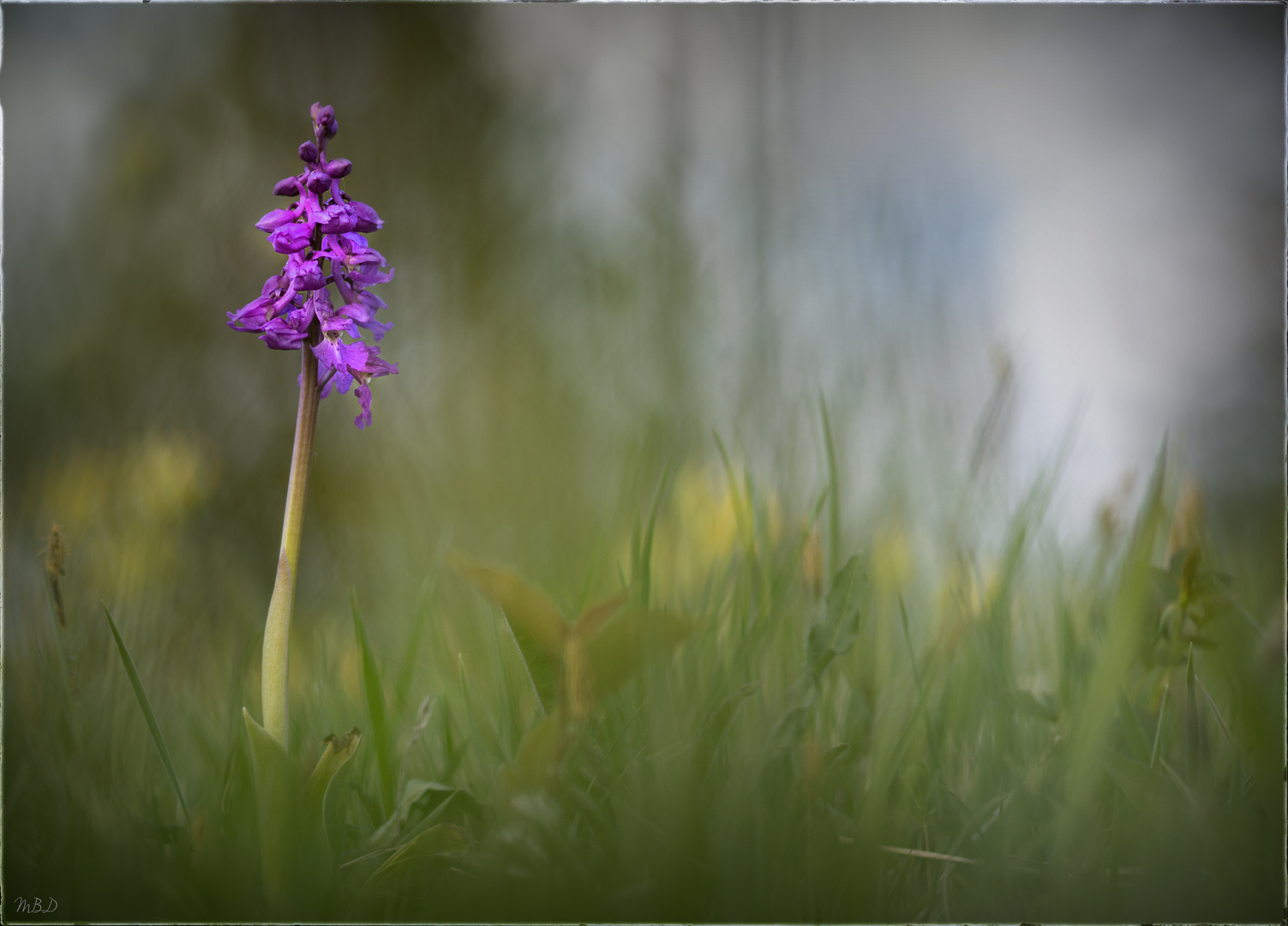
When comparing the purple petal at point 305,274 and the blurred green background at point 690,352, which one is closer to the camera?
the purple petal at point 305,274

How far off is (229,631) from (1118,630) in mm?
1096

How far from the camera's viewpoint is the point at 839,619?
0.61m

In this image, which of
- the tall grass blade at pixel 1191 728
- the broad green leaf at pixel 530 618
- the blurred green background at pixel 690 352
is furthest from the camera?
the blurred green background at pixel 690 352

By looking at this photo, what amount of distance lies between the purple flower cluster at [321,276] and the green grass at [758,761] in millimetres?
225

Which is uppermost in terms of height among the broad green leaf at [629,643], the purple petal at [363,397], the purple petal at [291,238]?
the purple petal at [291,238]

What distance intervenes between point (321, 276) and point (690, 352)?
45 centimetres

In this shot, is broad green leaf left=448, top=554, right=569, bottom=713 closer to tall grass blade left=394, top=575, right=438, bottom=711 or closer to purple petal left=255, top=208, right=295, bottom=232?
tall grass blade left=394, top=575, right=438, bottom=711

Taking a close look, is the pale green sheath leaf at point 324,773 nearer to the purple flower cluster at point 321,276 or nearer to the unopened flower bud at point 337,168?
the purple flower cluster at point 321,276

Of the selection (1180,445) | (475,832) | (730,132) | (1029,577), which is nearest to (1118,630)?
(1029,577)

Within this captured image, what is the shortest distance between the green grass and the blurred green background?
1 cm

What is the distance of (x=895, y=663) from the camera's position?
740 mm

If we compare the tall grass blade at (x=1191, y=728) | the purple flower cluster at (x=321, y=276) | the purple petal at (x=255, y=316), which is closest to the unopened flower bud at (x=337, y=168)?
the purple flower cluster at (x=321, y=276)

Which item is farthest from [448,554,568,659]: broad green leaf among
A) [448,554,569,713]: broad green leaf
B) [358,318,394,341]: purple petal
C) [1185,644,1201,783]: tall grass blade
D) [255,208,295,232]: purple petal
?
[1185,644,1201,783]: tall grass blade

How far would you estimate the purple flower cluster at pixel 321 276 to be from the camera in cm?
61
